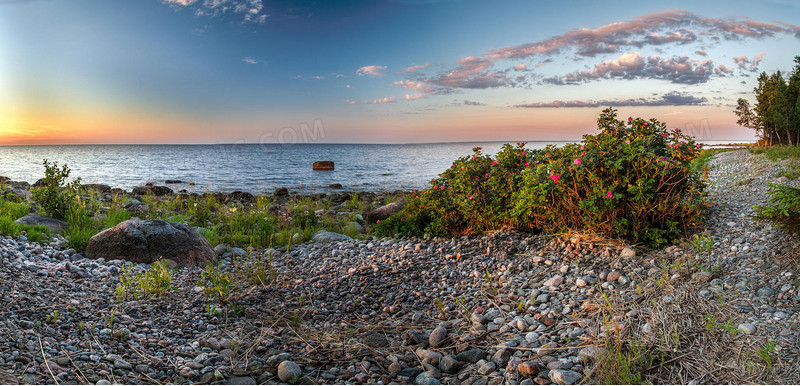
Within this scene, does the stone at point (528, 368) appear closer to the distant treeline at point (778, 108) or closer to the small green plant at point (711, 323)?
the small green plant at point (711, 323)

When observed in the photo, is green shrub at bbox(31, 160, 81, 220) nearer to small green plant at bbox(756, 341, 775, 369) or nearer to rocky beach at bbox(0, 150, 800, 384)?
rocky beach at bbox(0, 150, 800, 384)

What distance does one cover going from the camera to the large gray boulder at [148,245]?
643 centimetres

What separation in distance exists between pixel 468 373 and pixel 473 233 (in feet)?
11.5

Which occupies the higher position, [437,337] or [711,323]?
[711,323]

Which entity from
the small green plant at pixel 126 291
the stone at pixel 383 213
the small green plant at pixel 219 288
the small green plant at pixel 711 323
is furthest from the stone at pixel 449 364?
the stone at pixel 383 213

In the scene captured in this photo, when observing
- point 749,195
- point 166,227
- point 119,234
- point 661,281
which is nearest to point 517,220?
point 661,281

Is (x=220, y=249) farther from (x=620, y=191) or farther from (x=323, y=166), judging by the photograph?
(x=323, y=166)

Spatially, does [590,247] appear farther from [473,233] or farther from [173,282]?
[173,282]

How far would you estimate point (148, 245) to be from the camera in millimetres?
6578

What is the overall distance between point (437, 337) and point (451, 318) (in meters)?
0.58

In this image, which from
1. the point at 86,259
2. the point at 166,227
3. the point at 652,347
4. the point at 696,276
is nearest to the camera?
the point at 652,347

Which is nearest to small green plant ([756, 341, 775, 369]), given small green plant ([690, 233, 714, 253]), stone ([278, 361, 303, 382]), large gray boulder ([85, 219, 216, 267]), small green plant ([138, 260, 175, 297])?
small green plant ([690, 233, 714, 253])

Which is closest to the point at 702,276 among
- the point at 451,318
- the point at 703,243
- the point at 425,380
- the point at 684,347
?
the point at 703,243

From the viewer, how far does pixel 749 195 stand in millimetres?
7668
